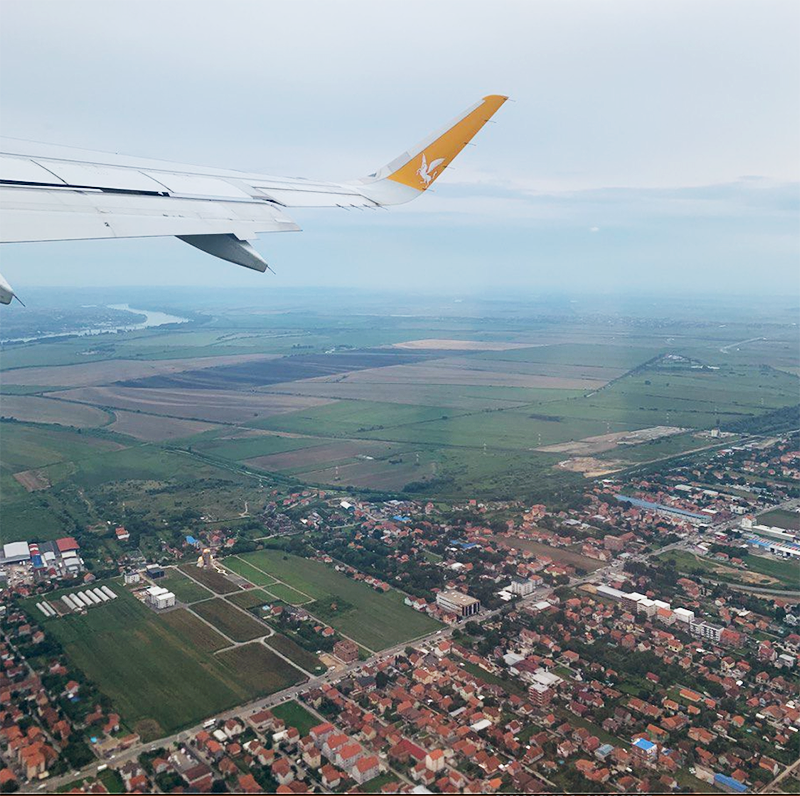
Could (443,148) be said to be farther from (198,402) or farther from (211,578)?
(198,402)

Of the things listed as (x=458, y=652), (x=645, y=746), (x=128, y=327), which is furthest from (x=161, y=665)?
(x=128, y=327)

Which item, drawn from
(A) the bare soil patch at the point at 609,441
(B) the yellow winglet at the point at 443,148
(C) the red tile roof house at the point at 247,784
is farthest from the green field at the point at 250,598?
(A) the bare soil patch at the point at 609,441

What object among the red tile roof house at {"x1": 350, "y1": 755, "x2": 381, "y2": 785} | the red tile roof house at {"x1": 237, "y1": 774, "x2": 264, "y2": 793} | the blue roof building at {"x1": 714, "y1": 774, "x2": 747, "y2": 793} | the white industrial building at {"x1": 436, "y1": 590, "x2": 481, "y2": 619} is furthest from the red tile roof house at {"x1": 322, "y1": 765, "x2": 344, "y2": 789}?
the white industrial building at {"x1": 436, "y1": 590, "x2": 481, "y2": 619}

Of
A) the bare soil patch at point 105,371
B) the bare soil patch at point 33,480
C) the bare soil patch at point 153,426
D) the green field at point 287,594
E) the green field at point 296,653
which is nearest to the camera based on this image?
the green field at point 296,653

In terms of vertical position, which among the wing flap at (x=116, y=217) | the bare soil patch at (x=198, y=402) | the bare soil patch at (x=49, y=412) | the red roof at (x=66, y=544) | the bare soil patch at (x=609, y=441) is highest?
the wing flap at (x=116, y=217)

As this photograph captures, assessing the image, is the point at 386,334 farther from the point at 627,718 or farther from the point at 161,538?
the point at 627,718

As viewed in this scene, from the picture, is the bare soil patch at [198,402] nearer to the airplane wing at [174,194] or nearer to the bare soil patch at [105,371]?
the bare soil patch at [105,371]

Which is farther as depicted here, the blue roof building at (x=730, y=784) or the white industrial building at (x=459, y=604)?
the white industrial building at (x=459, y=604)
